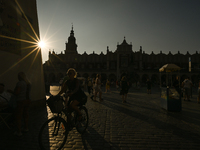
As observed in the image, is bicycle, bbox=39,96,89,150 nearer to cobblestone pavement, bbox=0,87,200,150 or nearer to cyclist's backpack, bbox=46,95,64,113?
cyclist's backpack, bbox=46,95,64,113

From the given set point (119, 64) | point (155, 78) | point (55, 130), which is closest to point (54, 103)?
A: point (55, 130)

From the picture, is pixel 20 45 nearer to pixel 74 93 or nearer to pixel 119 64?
pixel 74 93

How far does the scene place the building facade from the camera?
46938mm

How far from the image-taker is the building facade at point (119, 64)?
4694 cm

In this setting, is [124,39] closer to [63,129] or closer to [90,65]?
[90,65]

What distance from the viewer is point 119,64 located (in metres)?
49.1

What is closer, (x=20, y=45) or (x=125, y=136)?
(x=125, y=136)

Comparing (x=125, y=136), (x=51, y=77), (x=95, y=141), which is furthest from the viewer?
(x=51, y=77)

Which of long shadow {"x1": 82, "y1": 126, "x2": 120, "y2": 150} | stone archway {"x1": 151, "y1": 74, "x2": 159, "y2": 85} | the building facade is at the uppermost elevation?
the building facade

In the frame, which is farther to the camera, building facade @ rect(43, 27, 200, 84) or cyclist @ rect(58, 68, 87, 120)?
building facade @ rect(43, 27, 200, 84)

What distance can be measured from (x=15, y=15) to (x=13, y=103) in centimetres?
423

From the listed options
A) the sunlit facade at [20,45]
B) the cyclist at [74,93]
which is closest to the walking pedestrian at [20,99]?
the cyclist at [74,93]

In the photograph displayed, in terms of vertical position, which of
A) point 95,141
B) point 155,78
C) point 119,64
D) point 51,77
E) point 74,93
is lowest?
point 95,141

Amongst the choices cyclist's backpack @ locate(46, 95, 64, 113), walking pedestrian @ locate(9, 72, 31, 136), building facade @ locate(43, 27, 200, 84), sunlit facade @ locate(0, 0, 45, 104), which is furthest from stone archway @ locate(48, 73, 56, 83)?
cyclist's backpack @ locate(46, 95, 64, 113)
